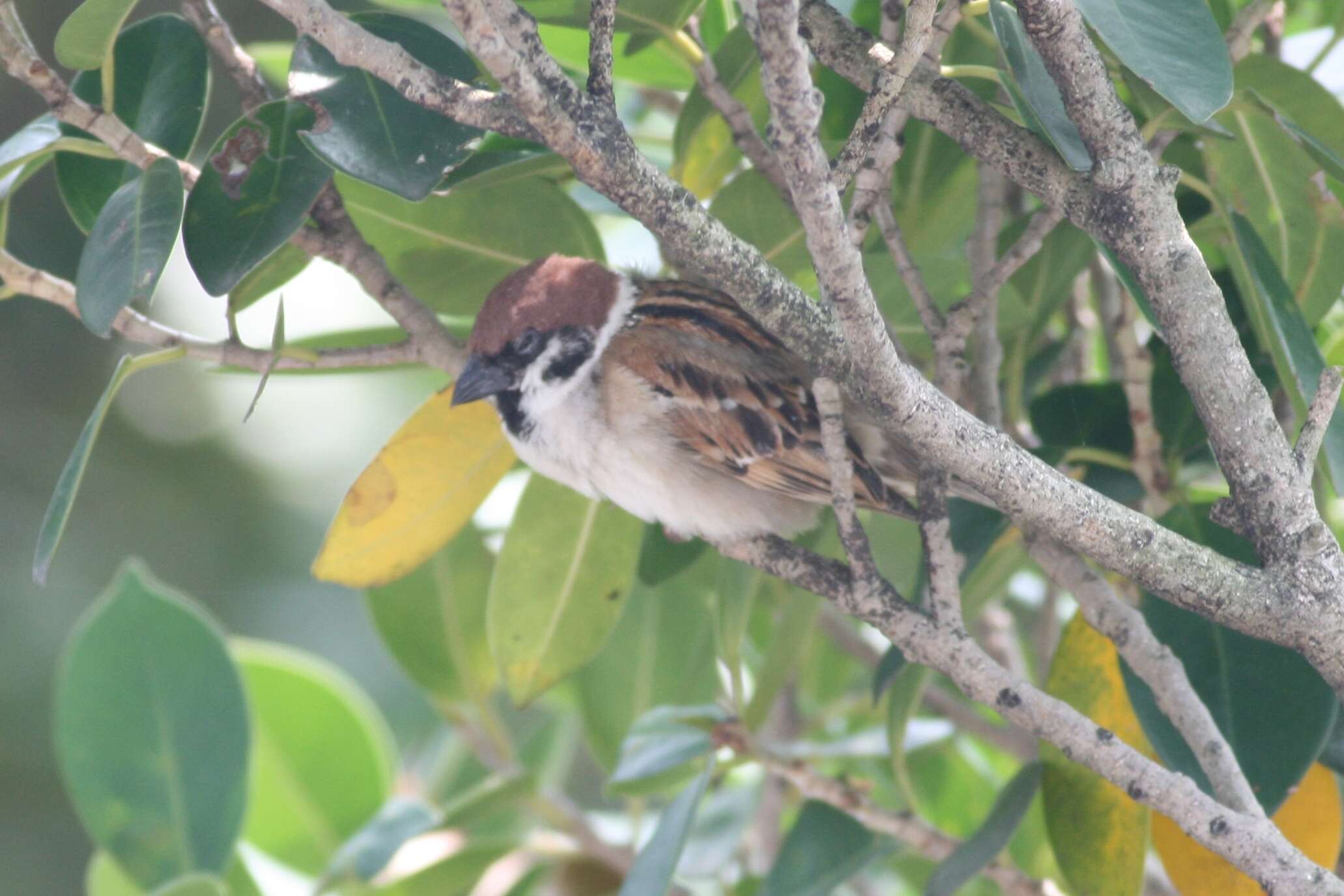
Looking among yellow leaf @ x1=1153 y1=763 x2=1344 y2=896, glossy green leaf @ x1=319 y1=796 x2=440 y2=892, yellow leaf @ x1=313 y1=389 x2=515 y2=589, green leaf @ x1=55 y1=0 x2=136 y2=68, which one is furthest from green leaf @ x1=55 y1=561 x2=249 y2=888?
yellow leaf @ x1=1153 y1=763 x2=1344 y2=896

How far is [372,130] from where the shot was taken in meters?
1.10

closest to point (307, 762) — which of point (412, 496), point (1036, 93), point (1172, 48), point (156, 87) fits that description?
point (412, 496)

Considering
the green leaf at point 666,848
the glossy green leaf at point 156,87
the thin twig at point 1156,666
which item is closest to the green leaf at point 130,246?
the glossy green leaf at point 156,87

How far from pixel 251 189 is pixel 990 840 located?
977 mm

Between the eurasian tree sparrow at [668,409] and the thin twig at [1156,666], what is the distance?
344mm

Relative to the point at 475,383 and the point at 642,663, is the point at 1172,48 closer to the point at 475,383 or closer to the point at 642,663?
the point at 475,383

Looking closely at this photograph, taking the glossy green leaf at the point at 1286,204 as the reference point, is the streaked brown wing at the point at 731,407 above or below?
below

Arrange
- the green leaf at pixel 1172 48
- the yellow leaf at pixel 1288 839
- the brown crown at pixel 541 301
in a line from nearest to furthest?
1. the green leaf at pixel 1172 48
2. the yellow leaf at pixel 1288 839
3. the brown crown at pixel 541 301

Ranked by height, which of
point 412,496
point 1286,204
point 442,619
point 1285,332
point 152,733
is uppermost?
point 1286,204

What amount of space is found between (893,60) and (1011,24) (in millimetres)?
213

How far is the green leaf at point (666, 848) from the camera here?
1.33m

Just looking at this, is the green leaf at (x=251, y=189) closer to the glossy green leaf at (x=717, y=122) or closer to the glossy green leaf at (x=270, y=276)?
the glossy green leaf at (x=270, y=276)

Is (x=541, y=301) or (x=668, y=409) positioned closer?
(x=541, y=301)

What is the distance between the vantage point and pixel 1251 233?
1172 millimetres
